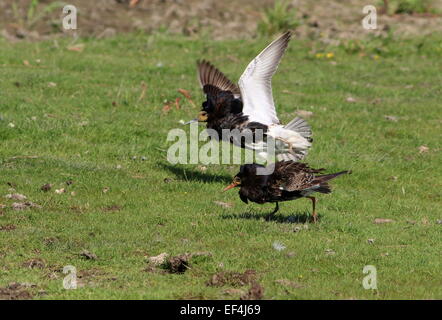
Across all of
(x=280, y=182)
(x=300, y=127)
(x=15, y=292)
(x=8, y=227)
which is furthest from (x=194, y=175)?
(x=15, y=292)

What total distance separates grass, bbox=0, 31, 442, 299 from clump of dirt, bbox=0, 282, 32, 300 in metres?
0.19

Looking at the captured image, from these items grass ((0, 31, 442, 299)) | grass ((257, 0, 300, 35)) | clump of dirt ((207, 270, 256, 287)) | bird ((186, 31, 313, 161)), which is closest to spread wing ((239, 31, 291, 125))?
bird ((186, 31, 313, 161))

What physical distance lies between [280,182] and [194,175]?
2.82 metres

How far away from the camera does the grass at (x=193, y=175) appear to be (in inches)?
369

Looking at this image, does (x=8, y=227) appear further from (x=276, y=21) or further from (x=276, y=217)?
(x=276, y=21)

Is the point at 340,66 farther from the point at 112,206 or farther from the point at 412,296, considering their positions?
the point at 412,296

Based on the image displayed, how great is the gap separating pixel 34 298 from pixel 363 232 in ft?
15.1

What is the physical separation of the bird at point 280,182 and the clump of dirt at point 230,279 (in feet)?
7.23

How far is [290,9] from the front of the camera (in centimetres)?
2386

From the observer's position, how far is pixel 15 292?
8.52 meters

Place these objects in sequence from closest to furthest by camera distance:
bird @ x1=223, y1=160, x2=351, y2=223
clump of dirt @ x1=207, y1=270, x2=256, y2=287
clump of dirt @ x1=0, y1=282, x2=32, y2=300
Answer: clump of dirt @ x1=0, y1=282, x2=32, y2=300 < clump of dirt @ x1=207, y1=270, x2=256, y2=287 < bird @ x1=223, y1=160, x2=351, y2=223

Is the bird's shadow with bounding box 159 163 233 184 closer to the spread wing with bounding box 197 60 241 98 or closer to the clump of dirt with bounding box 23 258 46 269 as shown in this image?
the spread wing with bounding box 197 60 241 98

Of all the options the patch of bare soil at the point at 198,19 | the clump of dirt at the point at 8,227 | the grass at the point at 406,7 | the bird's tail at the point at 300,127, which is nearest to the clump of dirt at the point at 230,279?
the clump of dirt at the point at 8,227

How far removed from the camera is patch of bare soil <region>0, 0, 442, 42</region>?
71.9 ft
